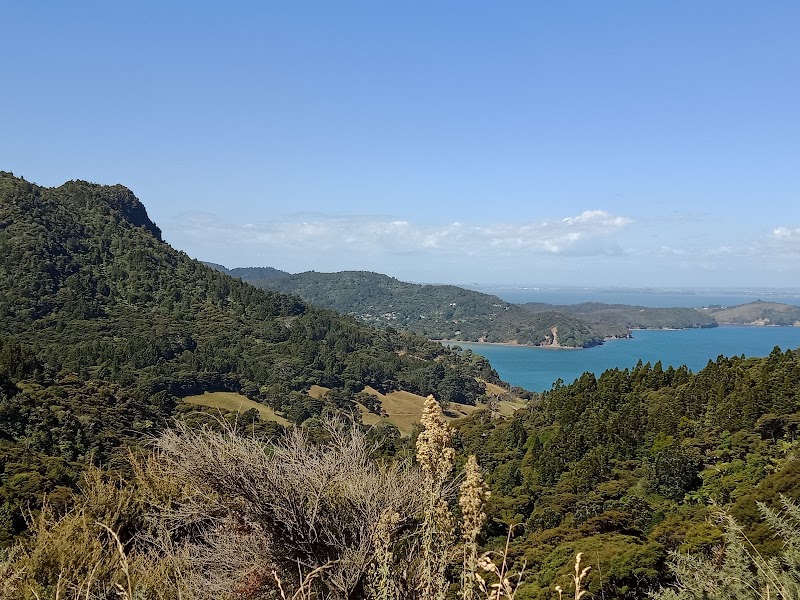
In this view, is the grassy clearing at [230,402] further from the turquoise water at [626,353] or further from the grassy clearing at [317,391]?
the turquoise water at [626,353]

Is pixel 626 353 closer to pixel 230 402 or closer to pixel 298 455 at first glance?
pixel 230 402

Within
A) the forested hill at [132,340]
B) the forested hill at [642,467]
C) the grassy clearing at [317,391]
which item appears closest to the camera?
the forested hill at [642,467]

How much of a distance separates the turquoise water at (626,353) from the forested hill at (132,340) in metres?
20.4

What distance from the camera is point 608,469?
2859cm

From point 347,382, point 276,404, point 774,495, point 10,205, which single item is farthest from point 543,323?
point 774,495

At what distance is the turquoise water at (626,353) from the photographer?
374ft

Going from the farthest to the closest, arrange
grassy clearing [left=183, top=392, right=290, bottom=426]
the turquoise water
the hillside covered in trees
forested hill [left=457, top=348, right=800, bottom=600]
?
the turquoise water < grassy clearing [left=183, top=392, right=290, bottom=426] < forested hill [left=457, top=348, right=800, bottom=600] < the hillside covered in trees

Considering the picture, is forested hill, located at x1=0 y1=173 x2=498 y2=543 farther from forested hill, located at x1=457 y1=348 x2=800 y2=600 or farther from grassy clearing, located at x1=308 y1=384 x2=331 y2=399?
forested hill, located at x1=457 y1=348 x2=800 y2=600

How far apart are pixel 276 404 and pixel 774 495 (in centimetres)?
6004

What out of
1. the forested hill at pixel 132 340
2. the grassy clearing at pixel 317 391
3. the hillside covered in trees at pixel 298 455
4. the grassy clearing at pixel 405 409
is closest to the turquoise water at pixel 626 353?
the forested hill at pixel 132 340

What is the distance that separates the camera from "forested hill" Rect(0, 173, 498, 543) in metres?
37.9

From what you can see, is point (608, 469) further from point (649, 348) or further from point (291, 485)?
point (649, 348)

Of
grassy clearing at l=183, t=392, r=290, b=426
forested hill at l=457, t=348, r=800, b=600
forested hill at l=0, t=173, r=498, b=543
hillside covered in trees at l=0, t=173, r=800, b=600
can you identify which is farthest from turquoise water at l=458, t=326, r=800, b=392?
forested hill at l=457, t=348, r=800, b=600

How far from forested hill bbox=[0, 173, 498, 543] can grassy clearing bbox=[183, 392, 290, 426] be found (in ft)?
5.04
